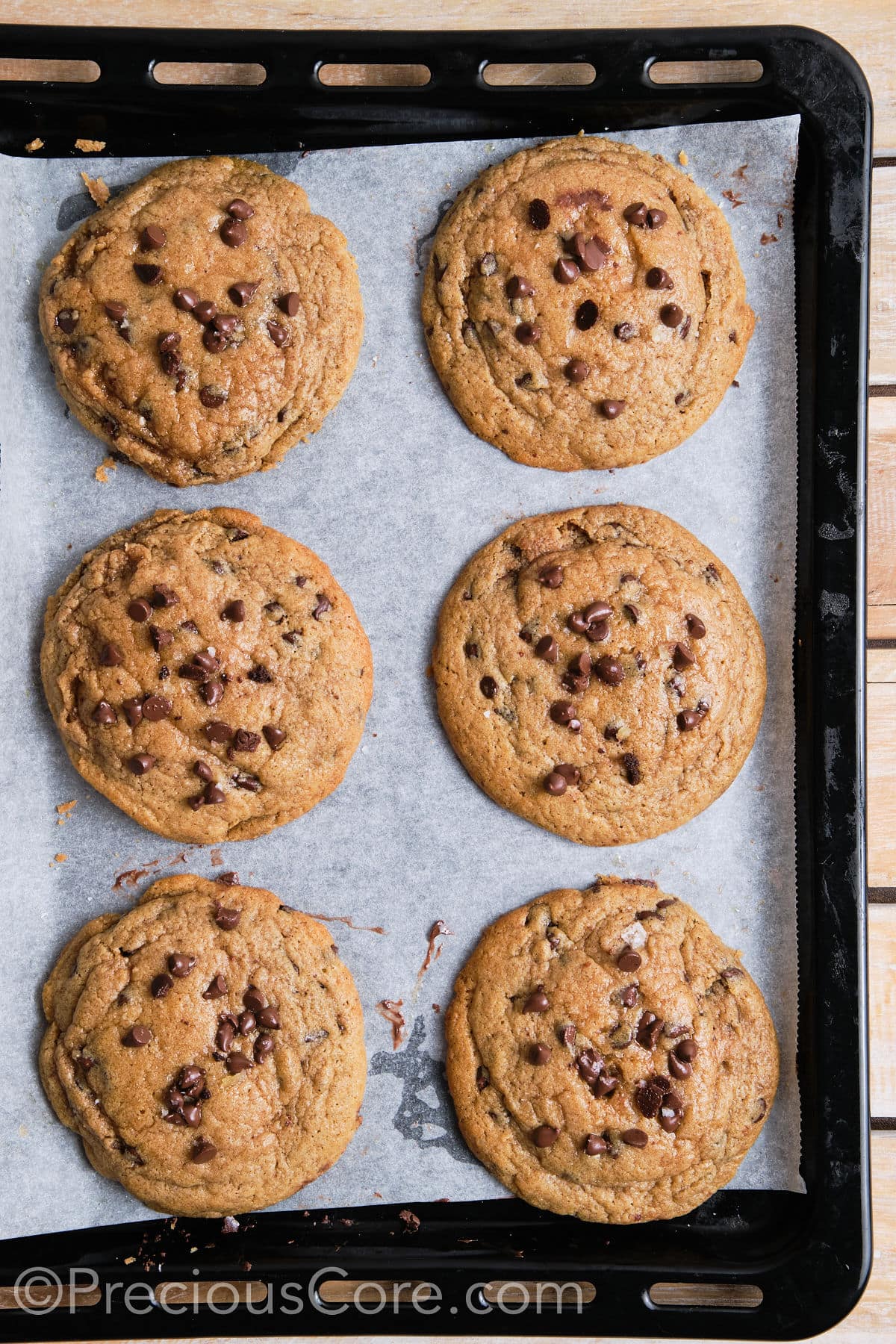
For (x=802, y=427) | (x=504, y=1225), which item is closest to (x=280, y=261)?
(x=802, y=427)

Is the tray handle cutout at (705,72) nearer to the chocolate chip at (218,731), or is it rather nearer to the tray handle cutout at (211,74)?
the tray handle cutout at (211,74)

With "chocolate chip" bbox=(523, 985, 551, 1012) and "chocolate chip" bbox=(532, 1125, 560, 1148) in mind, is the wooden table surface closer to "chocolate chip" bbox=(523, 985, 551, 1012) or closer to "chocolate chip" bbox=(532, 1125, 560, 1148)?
"chocolate chip" bbox=(532, 1125, 560, 1148)

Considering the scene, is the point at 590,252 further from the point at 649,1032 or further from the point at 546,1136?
the point at 546,1136

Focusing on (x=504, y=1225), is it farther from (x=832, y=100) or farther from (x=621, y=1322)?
(x=832, y=100)

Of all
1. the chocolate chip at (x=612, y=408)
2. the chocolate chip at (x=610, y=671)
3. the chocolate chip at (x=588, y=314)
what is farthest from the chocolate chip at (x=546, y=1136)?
the chocolate chip at (x=588, y=314)

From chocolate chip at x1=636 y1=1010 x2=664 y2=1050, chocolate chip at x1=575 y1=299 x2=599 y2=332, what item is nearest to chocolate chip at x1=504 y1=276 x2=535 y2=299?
chocolate chip at x1=575 y1=299 x2=599 y2=332

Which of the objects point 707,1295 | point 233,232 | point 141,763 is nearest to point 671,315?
point 233,232

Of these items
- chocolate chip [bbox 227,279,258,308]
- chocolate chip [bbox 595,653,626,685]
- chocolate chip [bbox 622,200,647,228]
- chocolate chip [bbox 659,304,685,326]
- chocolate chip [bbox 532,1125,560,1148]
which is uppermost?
chocolate chip [bbox 622,200,647,228]

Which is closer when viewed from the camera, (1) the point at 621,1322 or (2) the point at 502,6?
(1) the point at 621,1322
